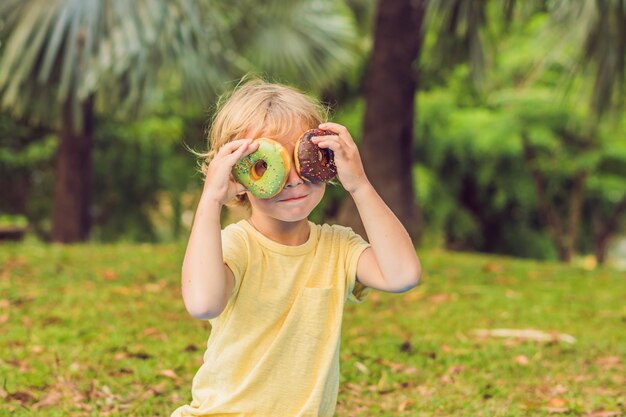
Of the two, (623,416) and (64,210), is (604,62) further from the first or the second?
(64,210)

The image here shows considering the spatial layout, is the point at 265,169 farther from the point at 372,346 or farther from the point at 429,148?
the point at 429,148

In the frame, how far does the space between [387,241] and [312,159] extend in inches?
11.5

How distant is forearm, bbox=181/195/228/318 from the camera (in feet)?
6.85

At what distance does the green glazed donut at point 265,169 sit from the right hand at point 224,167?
0.08 feet

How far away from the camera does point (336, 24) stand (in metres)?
11.9

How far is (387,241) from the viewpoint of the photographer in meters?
2.25

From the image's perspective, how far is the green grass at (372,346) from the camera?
3.53 metres

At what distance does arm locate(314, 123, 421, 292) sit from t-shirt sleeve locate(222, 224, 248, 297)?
0.31m

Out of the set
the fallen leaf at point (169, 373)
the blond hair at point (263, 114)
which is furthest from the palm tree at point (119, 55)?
the blond hair at point (263, 114)

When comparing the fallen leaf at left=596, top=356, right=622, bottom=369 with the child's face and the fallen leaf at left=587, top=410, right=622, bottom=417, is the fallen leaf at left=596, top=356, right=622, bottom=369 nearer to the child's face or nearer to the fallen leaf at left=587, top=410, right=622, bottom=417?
the fallen leaf at left=587, top=410, right=622, bottom=417

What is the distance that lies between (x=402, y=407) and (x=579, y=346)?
1656mm

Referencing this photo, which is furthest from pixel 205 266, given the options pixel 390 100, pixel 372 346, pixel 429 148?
pixel 429 148

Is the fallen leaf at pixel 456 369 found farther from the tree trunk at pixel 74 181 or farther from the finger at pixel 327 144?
the tree trunk at pixel 74 181

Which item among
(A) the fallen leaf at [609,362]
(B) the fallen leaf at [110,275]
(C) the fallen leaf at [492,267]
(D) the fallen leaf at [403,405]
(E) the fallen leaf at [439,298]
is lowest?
(B) the fallen leaf at [110,275]
